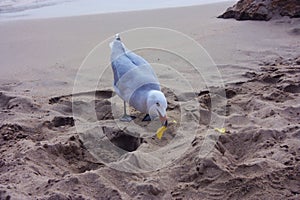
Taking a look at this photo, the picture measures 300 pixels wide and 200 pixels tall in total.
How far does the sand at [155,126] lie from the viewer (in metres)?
2.45

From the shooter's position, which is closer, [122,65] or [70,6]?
[122,65]

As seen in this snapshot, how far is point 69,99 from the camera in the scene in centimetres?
400

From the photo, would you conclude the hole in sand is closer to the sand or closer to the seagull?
the sand

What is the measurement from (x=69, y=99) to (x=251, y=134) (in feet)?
5.96

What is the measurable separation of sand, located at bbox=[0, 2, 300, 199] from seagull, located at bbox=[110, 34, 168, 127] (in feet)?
0.63

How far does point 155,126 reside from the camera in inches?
130

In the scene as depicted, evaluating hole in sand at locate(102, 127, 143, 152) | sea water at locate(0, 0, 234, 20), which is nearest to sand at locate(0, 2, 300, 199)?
hole in sand at locate(102, 127, 143, 152)

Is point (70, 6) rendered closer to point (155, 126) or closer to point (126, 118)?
point (126, 118)

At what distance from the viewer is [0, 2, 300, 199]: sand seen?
2.45 meters

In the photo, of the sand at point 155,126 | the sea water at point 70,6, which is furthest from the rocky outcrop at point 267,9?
the sea water at point 70,6

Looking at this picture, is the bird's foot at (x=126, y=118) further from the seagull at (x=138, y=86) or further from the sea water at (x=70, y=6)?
the sea water at (x=70, y=6)

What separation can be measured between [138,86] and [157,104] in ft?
0.89

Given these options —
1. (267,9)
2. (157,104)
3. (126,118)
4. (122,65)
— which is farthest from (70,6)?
(157,104)

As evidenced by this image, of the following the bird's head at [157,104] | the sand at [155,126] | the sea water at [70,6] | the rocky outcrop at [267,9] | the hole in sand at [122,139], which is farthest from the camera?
Result: the sea water at [70,6]
